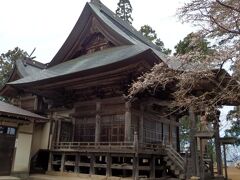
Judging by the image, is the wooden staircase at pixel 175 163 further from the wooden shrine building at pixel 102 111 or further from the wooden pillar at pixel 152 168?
the wooden pillar at pixel 152 168

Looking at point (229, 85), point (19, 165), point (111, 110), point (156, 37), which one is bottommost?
point (19, 165)

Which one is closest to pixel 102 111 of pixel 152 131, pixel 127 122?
pixel 127 122

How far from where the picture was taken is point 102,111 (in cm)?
1431

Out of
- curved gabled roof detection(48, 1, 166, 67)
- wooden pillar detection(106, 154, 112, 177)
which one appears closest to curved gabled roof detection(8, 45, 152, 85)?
curved gabled roof detection(48, 1, 166, 67)

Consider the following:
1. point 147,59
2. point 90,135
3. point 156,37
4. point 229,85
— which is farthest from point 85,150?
point 156,37

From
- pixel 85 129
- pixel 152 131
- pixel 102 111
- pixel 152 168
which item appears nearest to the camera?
pixel 152 168

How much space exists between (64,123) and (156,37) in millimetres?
21804

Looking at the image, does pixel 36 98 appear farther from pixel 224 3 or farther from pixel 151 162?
pixel 224 3

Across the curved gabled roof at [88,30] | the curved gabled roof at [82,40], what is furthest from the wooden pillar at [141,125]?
the curved gabled roof at [88,30]

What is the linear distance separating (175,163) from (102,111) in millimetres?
4752

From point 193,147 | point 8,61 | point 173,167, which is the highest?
point 8,61

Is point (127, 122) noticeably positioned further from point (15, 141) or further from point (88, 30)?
point (88, 30)

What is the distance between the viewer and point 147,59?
1123cm

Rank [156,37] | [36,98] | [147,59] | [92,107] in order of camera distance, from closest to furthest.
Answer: [147,59] < [92,107] < [36,98] < [156,37]
